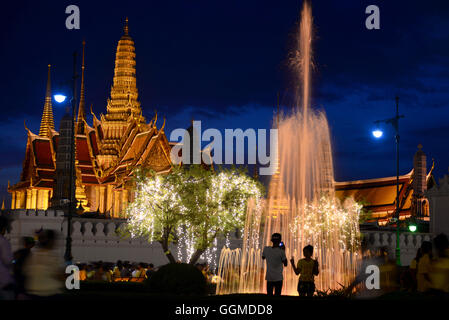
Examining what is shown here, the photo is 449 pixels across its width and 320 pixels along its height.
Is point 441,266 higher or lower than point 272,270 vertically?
higher

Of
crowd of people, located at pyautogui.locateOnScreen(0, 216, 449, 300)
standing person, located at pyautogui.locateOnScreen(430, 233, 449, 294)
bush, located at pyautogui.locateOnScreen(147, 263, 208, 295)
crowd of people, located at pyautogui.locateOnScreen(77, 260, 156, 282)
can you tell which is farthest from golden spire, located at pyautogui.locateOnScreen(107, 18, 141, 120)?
standing person, located at pyautogui.locateOnScreen(430, 233, 449, 294)

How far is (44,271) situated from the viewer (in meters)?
11.0

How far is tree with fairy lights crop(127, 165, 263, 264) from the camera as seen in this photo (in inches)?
1332

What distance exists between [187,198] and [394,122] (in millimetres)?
9771

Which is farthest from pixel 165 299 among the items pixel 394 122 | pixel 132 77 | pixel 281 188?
pixel 132 77

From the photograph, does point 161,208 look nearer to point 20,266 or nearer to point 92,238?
point 92,238

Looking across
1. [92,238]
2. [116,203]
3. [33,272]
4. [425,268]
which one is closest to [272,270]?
[425,268]

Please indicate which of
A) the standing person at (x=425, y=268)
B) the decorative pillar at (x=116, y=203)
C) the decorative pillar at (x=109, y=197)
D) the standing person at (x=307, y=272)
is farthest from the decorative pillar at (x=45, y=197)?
the standing person at (x=425, y=268)

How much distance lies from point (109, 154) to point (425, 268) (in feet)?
195
